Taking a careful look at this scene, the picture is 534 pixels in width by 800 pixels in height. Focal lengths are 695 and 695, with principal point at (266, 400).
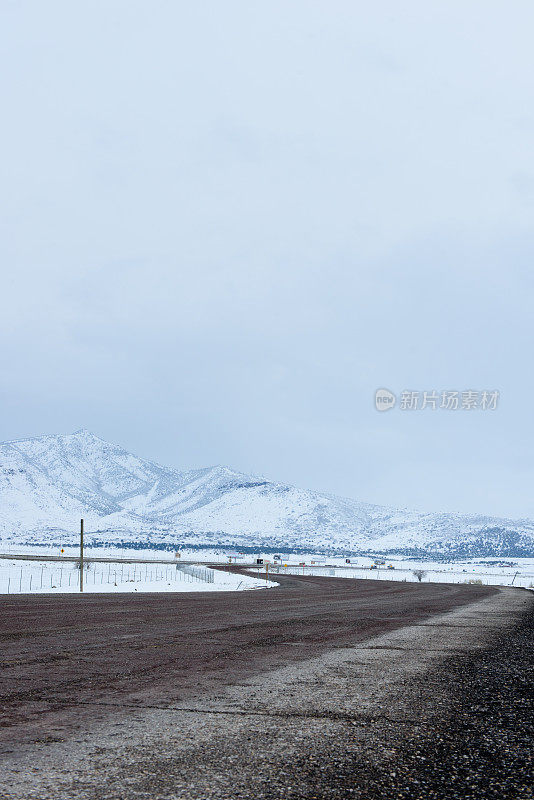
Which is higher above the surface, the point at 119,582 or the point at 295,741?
the point at 295,741

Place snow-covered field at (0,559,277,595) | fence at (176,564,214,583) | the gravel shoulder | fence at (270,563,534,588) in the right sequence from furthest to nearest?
fence at (270,563,534,588) < fence at (176,564,214,583) < snow-covered field at (0,559,277,595) < the gravel shoulder

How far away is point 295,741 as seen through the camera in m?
7.67

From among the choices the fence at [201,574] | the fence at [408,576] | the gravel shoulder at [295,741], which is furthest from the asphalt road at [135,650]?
the fence at [408,576]

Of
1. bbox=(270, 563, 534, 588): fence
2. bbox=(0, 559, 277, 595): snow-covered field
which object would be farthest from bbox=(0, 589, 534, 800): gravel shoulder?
bbox=(270, 563, 534, 588): fence

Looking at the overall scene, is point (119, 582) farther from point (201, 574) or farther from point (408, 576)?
point (408, 576)

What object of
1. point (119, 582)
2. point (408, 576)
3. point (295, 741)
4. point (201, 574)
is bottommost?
point (408, 576)

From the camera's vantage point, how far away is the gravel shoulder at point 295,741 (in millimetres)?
6027

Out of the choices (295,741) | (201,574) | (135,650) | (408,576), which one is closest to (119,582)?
(201,574)

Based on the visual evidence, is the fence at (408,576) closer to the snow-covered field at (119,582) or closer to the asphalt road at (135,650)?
the snow-covered field at (119,582)

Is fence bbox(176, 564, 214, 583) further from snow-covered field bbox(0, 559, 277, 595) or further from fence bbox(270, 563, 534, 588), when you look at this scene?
fence bbox(270, 563, 534, 588)

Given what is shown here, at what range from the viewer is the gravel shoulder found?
6.03 metres

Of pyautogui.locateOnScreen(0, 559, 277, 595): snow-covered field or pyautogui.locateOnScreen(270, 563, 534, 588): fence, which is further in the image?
pyautogui.locateOnScreen(270, 563, 534, 588): fence

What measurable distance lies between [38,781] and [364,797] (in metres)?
2.79

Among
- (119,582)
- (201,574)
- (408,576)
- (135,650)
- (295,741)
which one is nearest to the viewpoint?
(295,741)
